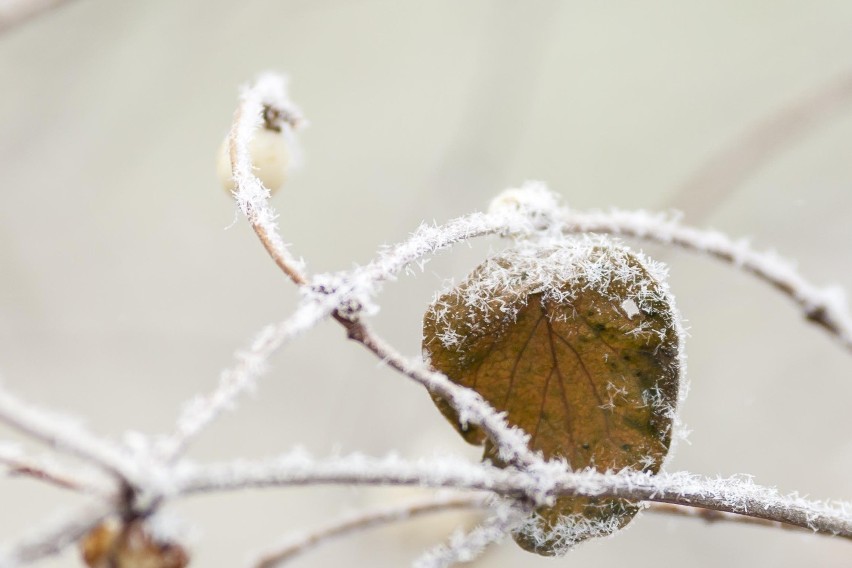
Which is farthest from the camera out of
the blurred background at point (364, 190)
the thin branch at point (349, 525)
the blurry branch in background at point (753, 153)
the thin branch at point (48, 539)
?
the blurred background at point (364, 190)

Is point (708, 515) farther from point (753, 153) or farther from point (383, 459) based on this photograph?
point (753, 153)

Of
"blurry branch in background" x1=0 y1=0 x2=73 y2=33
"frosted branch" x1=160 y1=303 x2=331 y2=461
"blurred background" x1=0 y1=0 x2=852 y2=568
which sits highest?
"blurred background" x1=0 y1=0 x2=852 y2=568

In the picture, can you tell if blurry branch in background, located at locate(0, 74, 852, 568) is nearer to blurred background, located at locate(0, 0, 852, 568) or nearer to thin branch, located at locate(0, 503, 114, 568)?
thin branch, located at locate(0, 503, 114, 568)

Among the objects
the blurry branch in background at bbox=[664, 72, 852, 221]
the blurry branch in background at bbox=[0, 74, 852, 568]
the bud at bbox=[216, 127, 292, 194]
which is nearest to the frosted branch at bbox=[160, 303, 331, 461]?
the blurry branch in background at bbox=[0, 74, 852, 568]

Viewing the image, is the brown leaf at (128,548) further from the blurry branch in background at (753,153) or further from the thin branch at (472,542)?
the blurry branch in background at (753,153)

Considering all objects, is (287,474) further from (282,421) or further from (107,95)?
(107,95)

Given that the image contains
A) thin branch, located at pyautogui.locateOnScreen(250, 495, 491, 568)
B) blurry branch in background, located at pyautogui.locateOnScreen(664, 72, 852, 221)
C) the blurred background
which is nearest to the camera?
thin branch, located at pyautogui.locateOnScreen(250, 495, 491, 568)

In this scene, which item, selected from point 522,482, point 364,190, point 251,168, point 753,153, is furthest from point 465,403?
point 364,190

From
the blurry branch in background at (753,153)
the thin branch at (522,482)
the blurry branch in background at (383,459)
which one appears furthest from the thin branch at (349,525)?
the blurry branch in background at (753,153)
